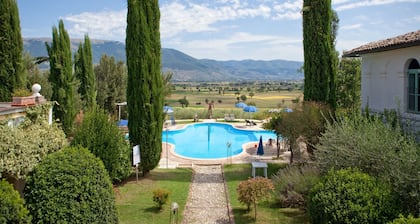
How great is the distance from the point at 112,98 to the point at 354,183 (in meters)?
28.1

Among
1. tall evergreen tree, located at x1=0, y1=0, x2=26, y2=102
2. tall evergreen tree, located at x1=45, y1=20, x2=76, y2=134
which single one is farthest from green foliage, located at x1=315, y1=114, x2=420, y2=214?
tall evergreen tree, located at x1=45, y1=20, x2=76, y2=134

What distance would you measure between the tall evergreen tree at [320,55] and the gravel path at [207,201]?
21.5 feet

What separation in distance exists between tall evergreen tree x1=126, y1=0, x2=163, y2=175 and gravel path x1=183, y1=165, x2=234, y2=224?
2645 mm

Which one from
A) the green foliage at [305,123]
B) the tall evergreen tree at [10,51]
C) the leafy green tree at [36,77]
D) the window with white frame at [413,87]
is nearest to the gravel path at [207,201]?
the green foliage at [305,123]

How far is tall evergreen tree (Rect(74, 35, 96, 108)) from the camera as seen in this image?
25750mm

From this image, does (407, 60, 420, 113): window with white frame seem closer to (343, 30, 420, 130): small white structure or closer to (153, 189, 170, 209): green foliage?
(343, 30, 420, 130): small white structure

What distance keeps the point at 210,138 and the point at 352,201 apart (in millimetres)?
24781

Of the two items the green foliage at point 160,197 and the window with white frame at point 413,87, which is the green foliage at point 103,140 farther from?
the window with white frame at point 413,87

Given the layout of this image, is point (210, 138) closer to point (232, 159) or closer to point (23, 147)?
point (232, 159)

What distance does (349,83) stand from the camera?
24625 mm

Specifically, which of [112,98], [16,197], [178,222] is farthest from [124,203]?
[112,98]

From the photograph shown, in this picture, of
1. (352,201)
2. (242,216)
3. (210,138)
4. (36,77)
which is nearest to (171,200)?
(242,216)

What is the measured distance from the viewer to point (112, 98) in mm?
32188

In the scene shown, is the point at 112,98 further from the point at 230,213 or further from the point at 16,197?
the point at 16,197
